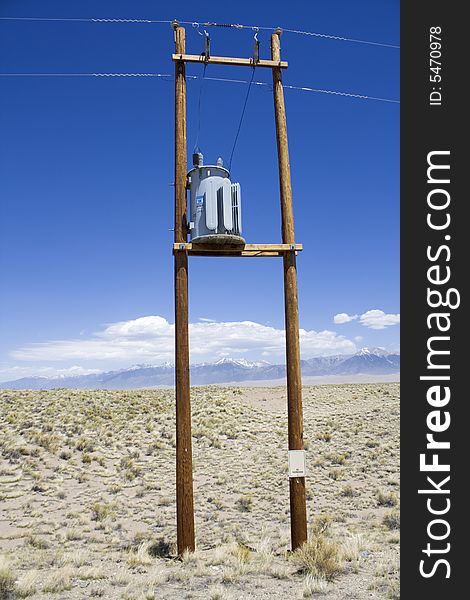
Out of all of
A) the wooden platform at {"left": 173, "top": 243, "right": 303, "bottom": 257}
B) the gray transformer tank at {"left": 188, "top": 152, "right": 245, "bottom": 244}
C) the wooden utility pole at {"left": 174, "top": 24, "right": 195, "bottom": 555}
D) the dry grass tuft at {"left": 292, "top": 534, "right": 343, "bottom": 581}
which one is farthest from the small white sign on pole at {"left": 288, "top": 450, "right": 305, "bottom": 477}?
the gray transformer tank at {"left": 188, "top": 152, "right": 245, "bottom": 244}

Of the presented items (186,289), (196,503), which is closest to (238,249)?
(186,289)

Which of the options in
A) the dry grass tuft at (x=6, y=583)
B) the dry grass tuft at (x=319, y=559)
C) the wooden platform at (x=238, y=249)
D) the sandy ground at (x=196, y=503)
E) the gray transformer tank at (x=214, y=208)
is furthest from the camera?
the wooden platform at (x=238, y=249)

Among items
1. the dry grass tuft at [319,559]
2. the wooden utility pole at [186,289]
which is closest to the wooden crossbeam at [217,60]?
the wooden utility pole at [186,289]

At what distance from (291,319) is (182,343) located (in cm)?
201

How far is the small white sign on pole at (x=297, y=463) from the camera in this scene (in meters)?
8.61

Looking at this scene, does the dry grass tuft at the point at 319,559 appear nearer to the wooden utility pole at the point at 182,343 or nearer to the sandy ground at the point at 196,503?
the sandy ground at the point at 196,503

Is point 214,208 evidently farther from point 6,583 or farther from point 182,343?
point 6,583

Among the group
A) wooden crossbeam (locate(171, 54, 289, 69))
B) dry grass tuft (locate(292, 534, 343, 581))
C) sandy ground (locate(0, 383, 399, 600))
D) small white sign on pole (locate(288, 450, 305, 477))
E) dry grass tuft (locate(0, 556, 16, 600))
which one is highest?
wooden crossbeam (locate(171, 54, 289, 69))

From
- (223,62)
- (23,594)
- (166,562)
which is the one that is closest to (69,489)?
(166,562)

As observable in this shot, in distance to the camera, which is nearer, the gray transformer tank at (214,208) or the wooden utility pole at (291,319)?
the gray transformer tank at (214,208)

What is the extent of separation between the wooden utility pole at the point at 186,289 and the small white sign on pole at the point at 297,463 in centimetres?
2

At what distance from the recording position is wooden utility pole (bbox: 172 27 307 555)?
8562 millimetres

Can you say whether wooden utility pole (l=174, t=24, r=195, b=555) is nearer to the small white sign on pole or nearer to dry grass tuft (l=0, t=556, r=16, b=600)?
the small white sign on pole

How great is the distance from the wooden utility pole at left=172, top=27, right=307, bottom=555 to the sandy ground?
2.70ft
